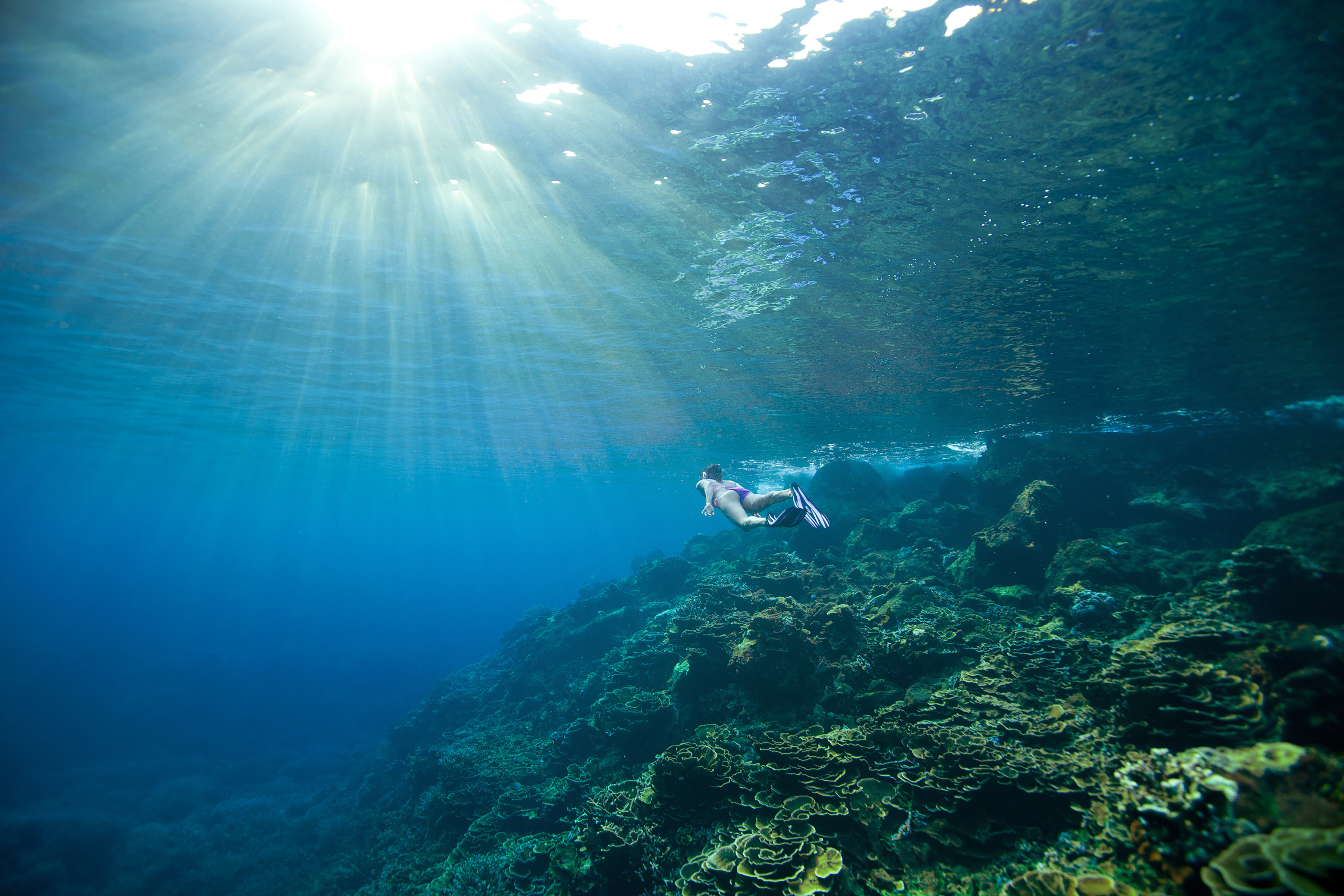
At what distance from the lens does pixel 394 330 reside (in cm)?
1550

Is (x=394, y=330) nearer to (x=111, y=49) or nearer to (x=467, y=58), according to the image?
(x=111, y=49)

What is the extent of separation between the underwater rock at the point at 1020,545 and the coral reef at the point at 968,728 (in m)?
0.07

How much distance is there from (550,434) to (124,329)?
59.7ft

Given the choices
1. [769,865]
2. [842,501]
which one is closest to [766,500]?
[769,865]

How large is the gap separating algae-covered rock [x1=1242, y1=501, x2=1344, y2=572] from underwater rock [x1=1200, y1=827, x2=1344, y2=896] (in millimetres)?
8583

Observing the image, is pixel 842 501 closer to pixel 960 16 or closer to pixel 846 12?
pixel 960 16

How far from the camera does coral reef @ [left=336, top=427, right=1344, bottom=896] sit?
404 centimetres

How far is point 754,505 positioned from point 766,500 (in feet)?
0.61

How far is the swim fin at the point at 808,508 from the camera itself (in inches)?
244

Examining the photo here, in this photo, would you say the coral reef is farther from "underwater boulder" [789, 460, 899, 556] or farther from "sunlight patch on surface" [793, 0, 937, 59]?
"sunlight patch on surface" [793, 0, 937, 59]

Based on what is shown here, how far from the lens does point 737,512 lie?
22.4 ft

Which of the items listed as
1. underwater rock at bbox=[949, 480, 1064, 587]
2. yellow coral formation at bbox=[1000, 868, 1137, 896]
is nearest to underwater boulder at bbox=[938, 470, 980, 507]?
underwater rock at bbox=[949, 480, 1064, 587]

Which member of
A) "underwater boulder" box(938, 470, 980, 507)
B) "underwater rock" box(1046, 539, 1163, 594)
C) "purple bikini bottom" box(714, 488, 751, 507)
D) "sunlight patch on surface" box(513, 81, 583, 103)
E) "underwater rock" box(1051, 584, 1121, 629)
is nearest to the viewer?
"purple bikini bottom" box(714, 488, 751, 507)

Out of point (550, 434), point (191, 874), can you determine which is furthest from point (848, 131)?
point (191, 874)
